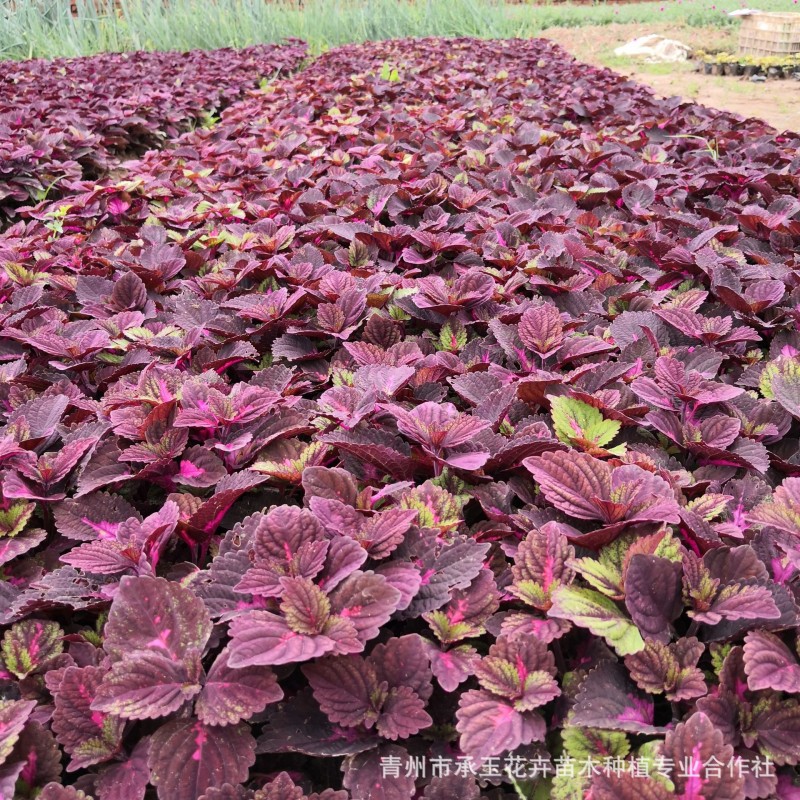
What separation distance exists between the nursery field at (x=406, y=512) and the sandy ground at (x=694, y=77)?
20.8ft

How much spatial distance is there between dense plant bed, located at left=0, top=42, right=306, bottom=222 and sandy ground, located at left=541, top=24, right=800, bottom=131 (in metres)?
5.20

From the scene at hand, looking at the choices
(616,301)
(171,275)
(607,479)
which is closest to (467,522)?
(607,479)

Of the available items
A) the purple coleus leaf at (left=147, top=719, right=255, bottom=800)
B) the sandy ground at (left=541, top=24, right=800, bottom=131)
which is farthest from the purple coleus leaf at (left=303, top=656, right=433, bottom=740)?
the sandy ground at (left=541, top=24, right=800, bottom=131)

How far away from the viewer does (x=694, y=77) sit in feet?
35.3

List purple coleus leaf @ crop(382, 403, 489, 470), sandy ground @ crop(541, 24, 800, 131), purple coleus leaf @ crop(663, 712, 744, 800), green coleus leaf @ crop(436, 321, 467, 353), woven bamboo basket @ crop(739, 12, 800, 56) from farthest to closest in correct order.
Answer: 1. woven bamboo basket @ crop(739, 12, 800, 56)
2. sandy ground @ crop(541, 24, 800, 131)
3. green coleus leaf @ crop(436, 321, 467, 353)
4. purple coleus leaf @ crop(382, 403, 489, 470)
5. purple coleus leaf @ crop(663, 712, 744, 800)

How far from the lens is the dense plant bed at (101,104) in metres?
4.08

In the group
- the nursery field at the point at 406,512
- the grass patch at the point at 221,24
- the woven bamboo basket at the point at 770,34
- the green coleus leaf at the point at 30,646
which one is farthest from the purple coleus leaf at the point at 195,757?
the woven bamboo basket at the point at 770,34

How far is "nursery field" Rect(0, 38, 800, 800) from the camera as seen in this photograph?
2.97 feet

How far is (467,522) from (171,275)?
4.85ft

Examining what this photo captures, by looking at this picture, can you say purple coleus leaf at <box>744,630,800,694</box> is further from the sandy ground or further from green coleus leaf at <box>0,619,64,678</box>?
the sandy ground

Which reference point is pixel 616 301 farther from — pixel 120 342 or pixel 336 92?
pixel 336 92

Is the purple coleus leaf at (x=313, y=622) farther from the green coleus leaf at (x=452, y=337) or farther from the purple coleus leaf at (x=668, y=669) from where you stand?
the green coleus leaf at (x=452, y=337)

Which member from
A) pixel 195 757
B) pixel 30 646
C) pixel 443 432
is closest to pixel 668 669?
pixel 443 432

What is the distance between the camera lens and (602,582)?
1.00 meters
